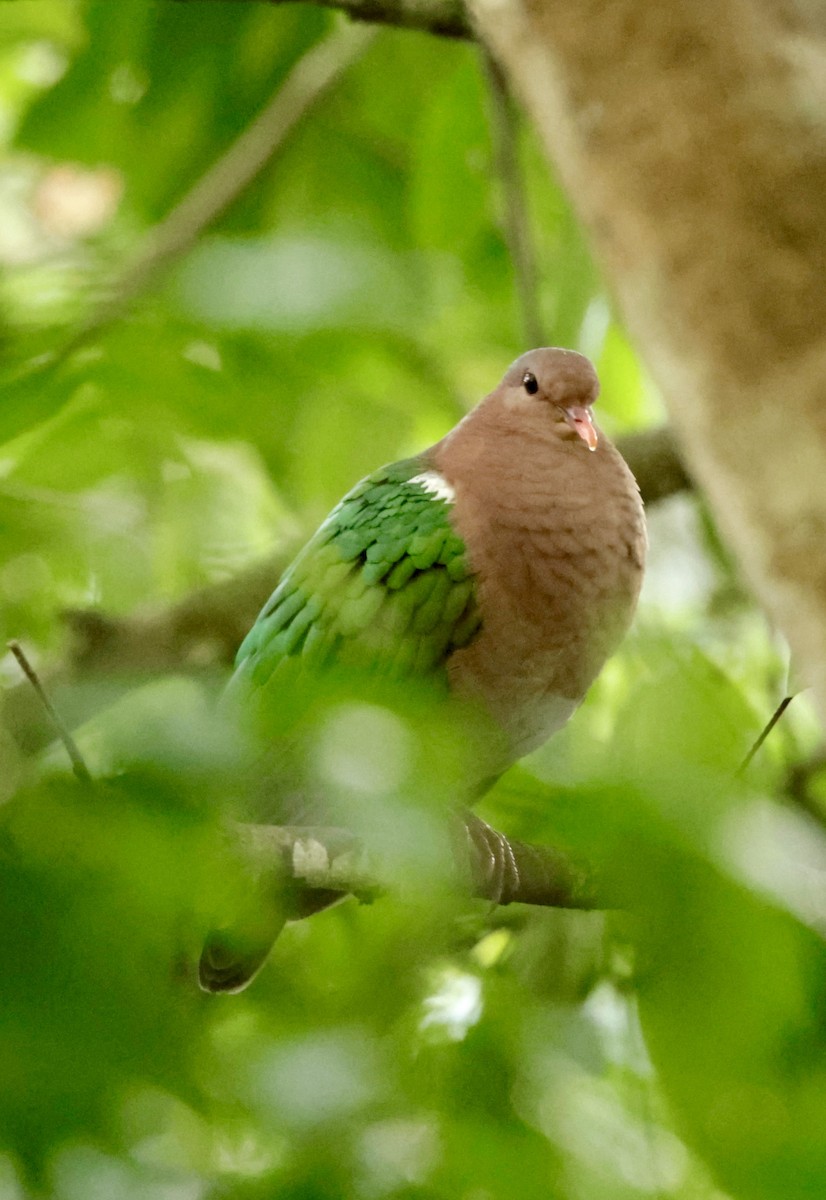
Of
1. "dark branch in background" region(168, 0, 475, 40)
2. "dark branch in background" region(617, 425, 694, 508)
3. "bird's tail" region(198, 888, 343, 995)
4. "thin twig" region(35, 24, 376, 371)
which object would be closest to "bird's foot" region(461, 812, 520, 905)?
"bird's tail" region(198, 888, 343, 995)

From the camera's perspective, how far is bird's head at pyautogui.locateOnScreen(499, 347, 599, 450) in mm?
1758

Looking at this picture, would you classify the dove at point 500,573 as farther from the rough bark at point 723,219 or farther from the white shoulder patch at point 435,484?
the rough bark at point 723,219

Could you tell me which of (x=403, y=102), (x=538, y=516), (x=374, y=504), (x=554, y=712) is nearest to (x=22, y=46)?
(x=403, y=102)

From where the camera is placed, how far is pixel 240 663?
5.90 feet

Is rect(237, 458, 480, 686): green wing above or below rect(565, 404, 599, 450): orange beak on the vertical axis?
below

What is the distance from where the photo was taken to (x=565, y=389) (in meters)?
1.77

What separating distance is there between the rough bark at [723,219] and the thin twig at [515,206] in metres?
1.35

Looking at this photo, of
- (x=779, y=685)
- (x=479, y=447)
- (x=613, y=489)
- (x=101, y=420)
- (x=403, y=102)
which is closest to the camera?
(x=101, y=420)

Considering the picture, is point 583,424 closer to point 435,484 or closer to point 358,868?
point 435,484

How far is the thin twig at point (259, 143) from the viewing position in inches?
83.0

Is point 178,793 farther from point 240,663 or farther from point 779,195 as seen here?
point 240,663

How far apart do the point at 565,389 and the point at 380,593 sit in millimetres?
352

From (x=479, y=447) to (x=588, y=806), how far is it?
3.93ft

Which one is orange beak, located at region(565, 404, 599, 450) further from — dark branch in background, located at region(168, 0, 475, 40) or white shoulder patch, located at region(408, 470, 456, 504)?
dark branch in background, located at region(168, 0, 475, 40)
